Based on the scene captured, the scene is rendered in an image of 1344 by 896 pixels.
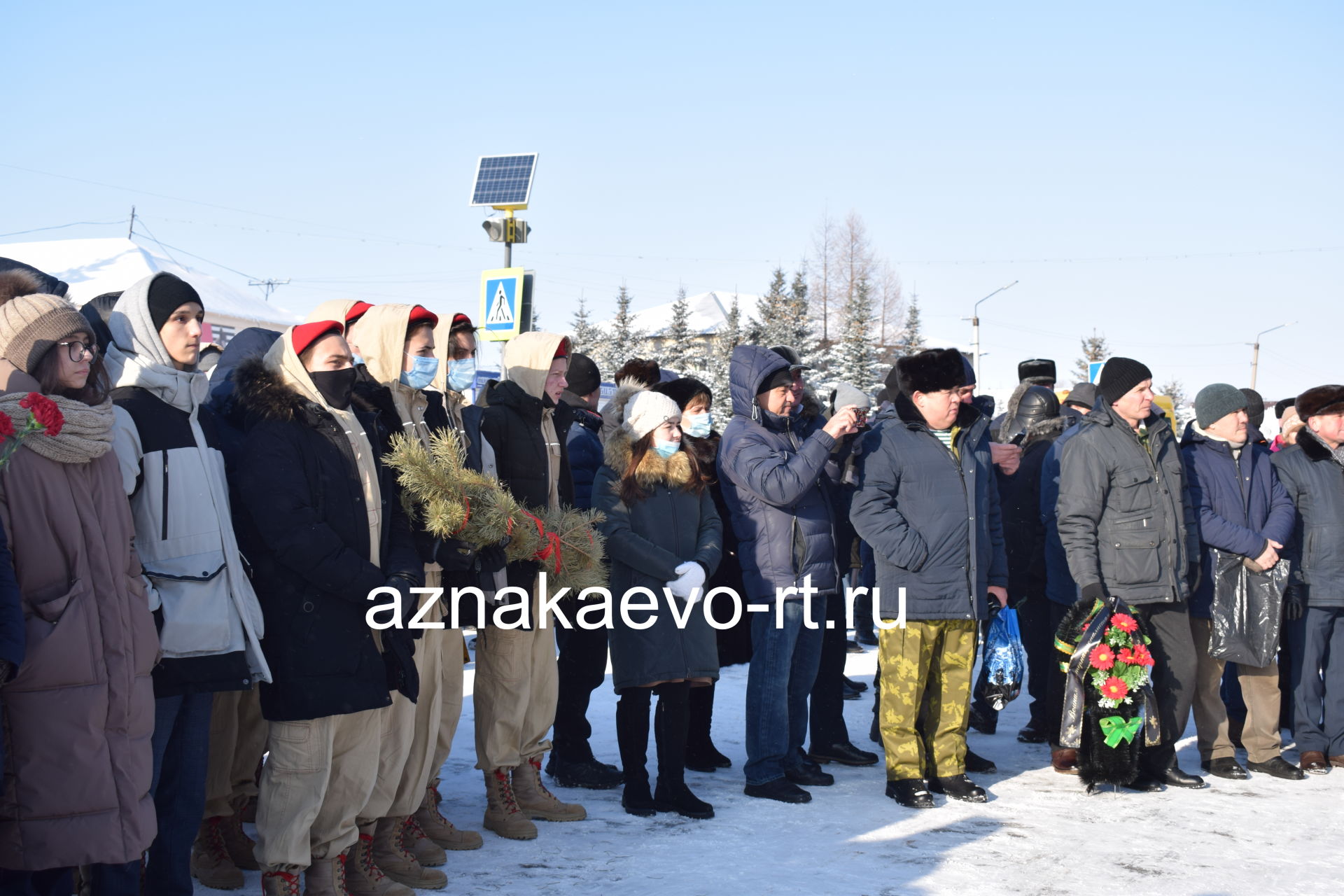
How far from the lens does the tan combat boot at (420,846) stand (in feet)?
15.5

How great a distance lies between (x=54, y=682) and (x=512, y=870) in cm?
205

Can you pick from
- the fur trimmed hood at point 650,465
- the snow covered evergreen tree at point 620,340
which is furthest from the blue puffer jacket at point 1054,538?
the snow covered evergreen tree at point 620,340

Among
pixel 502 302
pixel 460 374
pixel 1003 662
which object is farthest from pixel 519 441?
pixel 502 302

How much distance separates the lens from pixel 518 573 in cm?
530

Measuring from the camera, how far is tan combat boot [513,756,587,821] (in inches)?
214

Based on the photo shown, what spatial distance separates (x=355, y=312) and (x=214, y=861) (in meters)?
2.22

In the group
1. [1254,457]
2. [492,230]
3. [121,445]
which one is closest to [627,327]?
[492,230]

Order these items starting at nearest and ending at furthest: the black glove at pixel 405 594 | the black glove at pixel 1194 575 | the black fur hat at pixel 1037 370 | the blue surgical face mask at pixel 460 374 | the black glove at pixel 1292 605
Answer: the black glove at pixel 405 594
the blue surgical face mask at pixel 460 374
the black glove at pixel 1194 575
the black glove at pixel 1292 605
the black fur hat at pixel 1037 370

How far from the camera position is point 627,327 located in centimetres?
4628

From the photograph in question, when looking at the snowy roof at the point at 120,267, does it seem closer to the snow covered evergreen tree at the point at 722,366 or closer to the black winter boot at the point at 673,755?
the snow covered evergreen tree at the point at 722,366

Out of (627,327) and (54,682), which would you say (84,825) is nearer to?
(54,682)

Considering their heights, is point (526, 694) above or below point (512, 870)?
above

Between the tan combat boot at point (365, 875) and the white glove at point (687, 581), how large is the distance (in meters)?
1.80

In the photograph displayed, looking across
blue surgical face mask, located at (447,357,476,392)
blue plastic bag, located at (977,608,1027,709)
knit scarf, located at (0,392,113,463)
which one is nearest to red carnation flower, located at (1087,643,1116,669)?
blue plastic bag, located at (977,608,1027,709)
